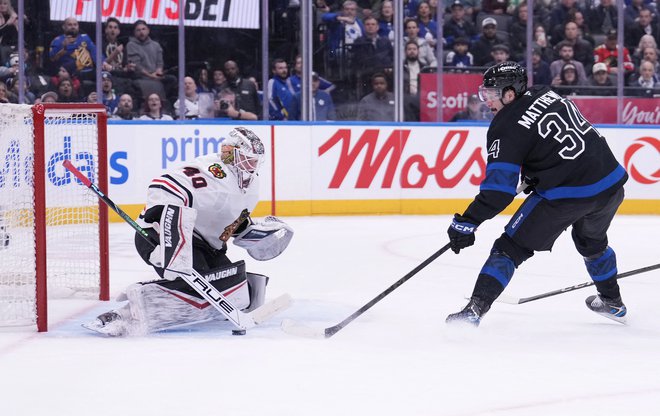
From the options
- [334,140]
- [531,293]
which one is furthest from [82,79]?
[531,293]

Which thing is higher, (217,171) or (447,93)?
(447,93)

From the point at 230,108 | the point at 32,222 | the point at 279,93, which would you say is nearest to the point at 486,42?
the point at 279,93

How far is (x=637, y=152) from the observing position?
807cm

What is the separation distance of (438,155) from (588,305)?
448cm

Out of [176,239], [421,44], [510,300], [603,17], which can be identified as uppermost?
[603,17]

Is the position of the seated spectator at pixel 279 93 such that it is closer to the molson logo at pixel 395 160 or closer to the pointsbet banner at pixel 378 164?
the pointsbet banner at pixel 378 164

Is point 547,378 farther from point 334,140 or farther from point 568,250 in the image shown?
point 334,140

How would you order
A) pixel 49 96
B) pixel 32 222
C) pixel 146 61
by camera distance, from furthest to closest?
pixel 146 61 → pixel 49 96 → pixel 32 222

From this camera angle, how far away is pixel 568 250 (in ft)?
18.8

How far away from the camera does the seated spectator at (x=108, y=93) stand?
7328 mm

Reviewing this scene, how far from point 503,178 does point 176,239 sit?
1043mm

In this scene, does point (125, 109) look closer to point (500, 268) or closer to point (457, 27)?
point (457, 27)

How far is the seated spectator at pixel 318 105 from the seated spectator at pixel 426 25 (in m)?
0.96

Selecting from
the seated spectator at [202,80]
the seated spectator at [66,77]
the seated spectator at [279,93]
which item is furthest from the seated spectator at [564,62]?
the seated spectator at [66,77]
